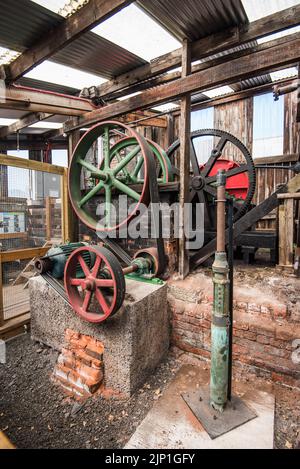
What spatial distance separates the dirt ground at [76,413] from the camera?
1.72 m

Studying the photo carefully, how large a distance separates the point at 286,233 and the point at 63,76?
3.99 metres

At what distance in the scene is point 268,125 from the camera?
201 inches

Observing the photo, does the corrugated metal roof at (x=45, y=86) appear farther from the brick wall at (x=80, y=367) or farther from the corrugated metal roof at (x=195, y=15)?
the brick wall at (x=80, y=367)

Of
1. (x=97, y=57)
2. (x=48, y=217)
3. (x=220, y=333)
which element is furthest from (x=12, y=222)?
(x=220, y=333)

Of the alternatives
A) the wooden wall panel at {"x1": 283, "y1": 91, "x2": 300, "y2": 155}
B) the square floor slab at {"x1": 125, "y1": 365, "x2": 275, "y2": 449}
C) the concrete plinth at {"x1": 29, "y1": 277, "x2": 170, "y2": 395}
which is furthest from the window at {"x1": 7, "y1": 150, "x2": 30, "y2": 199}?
the wooden wall panel at {"x1": 283, "y1": 91, "x2": 300, "y2": 155}

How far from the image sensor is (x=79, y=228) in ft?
13.4

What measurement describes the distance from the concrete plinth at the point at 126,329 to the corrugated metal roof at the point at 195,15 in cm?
292

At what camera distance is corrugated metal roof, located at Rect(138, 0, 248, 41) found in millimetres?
2438

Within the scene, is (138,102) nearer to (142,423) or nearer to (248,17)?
(248,17)

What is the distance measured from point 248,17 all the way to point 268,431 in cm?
399

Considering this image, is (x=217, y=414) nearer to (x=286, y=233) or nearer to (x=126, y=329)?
(x=126, y=329)
